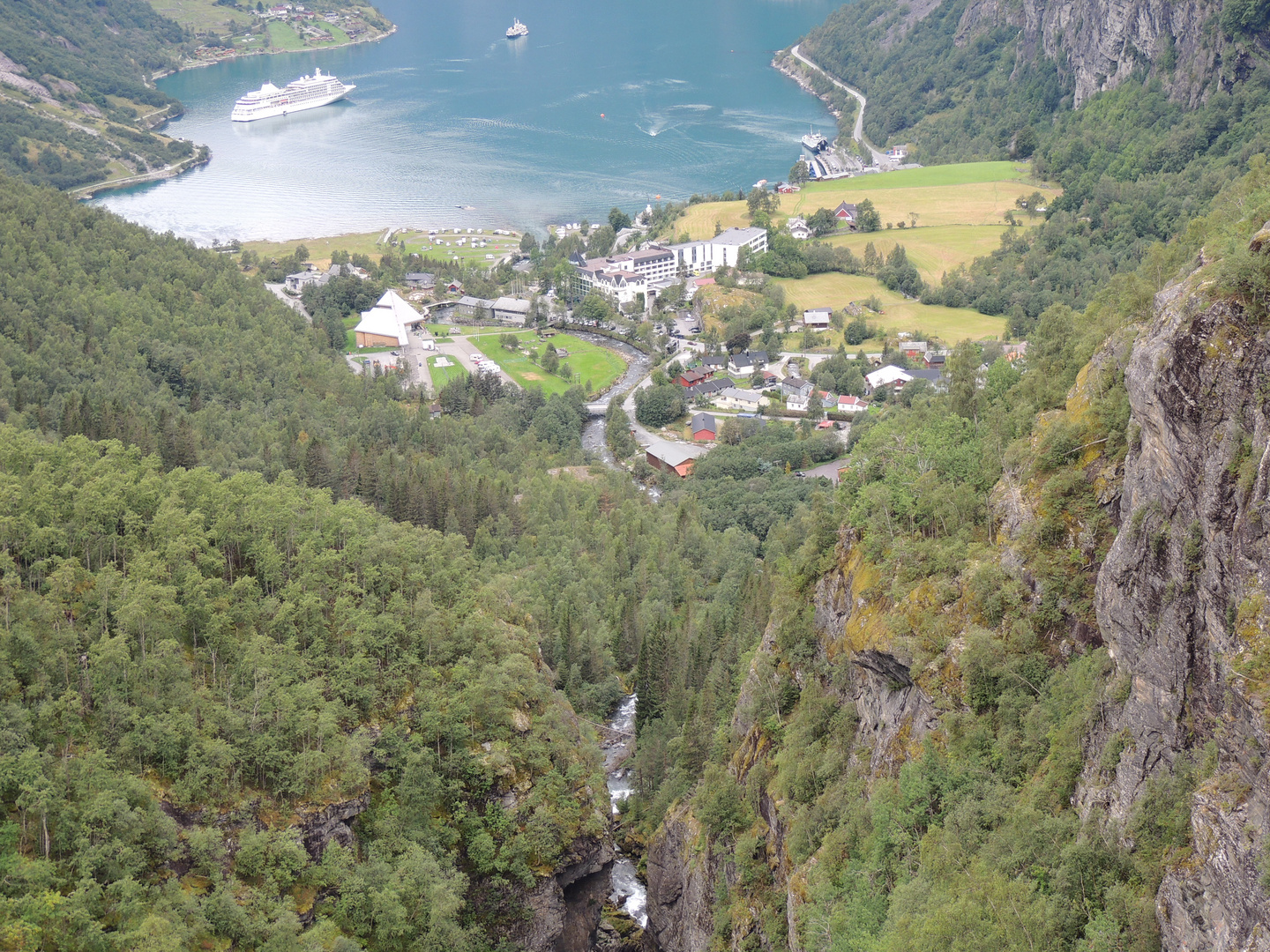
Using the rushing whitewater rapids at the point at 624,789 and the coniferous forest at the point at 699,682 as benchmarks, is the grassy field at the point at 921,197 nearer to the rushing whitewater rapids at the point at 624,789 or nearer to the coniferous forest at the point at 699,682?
the coniferous forest at the point at 699,682

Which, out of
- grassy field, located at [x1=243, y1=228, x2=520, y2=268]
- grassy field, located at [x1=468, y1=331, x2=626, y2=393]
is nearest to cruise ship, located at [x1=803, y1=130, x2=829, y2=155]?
grassy field, located at [x1=243, y1=228, x2=520, y2=268]

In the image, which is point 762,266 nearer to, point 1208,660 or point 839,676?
point 839,676

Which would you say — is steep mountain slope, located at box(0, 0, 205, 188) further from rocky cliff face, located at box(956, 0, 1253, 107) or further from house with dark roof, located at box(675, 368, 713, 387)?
rocky cliff face, located at box(956, 0, 1253, 107)

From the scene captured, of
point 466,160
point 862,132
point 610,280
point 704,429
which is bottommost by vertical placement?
point 704,429

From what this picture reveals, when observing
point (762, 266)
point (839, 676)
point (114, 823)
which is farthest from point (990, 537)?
point (762, 266)

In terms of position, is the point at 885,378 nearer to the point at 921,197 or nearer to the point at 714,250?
the point at 714,250

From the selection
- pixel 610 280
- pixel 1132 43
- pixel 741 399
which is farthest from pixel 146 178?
pixel 1132 43

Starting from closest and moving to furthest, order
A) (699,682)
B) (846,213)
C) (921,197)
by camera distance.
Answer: (699,682) < (846,213) < (921,197)
